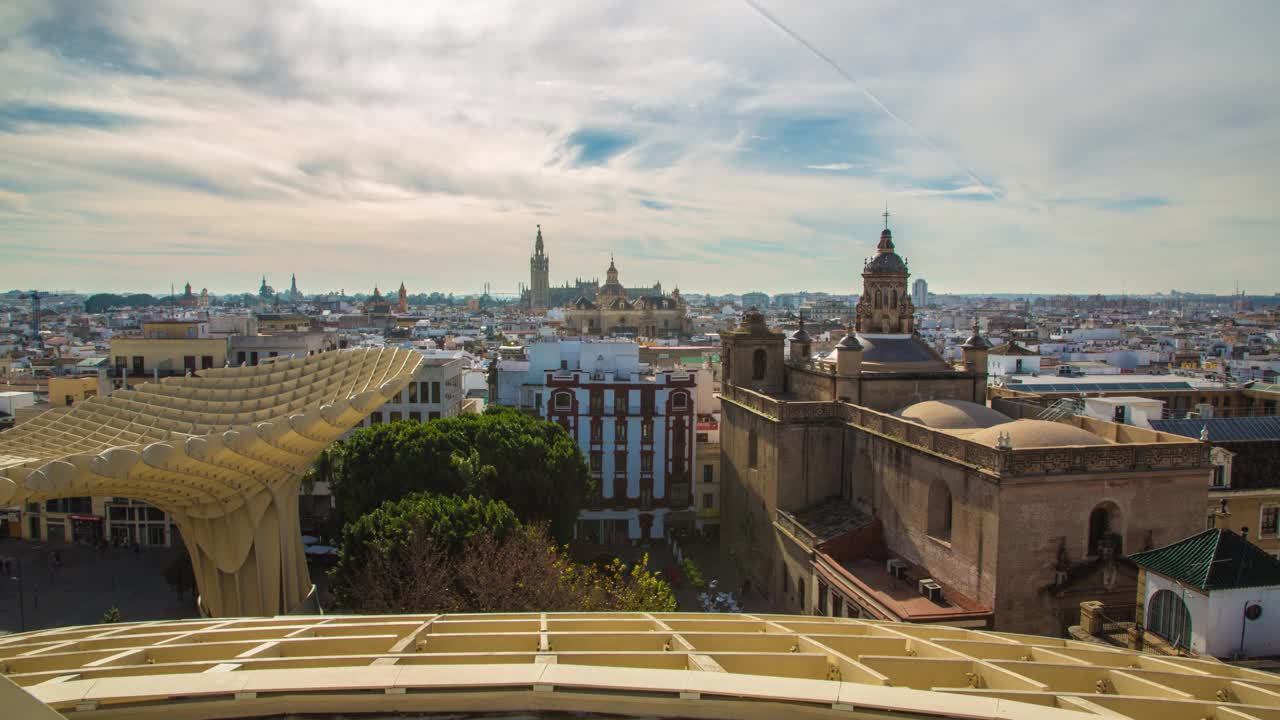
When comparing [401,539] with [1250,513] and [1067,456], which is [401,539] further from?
[1250,513]

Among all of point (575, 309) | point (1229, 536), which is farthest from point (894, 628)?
point (575, 309)

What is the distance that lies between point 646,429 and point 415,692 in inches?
Answer: 1435

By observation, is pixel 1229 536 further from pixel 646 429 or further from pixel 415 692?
pixel 646 429

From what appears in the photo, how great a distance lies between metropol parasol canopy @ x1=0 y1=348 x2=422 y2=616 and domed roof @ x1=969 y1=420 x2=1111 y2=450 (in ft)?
62.9

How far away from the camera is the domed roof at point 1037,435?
25.4m

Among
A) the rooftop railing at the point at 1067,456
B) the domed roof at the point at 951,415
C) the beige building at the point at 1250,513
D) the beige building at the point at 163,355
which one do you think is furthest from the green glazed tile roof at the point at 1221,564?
the beige building at the point at 163,355

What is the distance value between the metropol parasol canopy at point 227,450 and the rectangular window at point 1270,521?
1266 inches

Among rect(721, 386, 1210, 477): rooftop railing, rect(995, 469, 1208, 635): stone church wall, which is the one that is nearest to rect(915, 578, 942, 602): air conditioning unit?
rect(995, 469, 1208, 635): stone church wall

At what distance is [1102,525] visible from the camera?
24.5 m

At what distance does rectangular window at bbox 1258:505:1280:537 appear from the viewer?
31078 millimetres

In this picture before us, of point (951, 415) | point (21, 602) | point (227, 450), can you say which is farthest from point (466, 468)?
point (951, 415)

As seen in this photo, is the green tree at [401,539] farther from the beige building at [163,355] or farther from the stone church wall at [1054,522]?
the beige building at [163,355]

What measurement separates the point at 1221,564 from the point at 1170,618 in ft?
5.75

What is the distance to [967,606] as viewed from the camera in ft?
80.3
